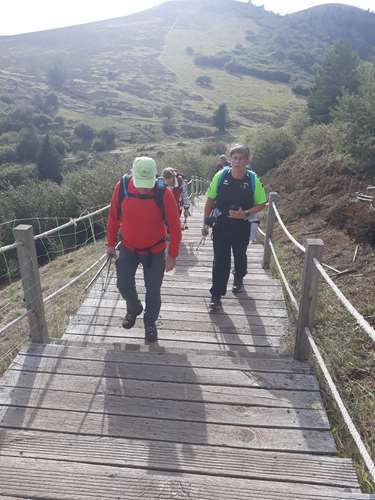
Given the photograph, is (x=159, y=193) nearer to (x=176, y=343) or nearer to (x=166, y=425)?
(x=176, y=343)

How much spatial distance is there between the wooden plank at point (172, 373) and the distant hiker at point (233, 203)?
1.54m

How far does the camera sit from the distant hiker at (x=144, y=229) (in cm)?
320

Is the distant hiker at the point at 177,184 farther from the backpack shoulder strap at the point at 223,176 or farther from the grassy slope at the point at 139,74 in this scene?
the grassy slope at the point at 139,74

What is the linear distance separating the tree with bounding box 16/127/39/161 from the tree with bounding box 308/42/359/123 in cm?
3749

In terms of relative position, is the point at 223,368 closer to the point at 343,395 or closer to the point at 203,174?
the point at 343,395

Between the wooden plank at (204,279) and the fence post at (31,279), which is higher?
the fence post at (31,279)

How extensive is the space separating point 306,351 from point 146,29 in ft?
635

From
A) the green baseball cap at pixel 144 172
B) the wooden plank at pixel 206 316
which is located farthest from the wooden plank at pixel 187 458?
the wooden plank at pixel 206 316

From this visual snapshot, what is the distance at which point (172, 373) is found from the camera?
9.70 ft

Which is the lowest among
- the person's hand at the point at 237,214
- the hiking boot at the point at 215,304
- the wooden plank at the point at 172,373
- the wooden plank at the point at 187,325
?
the wooden plank at the point at 187,325

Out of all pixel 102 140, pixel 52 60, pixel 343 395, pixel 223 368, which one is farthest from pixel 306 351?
pixel 52 60

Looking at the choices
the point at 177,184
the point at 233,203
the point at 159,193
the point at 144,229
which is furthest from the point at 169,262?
the point at 177,184

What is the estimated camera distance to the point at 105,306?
15.0 feet

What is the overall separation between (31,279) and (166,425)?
158 centimetres
